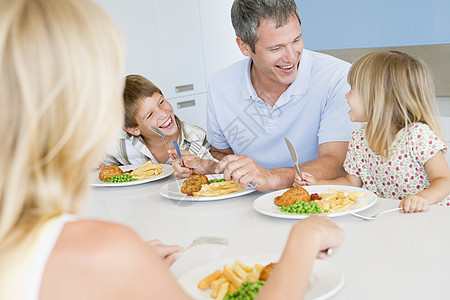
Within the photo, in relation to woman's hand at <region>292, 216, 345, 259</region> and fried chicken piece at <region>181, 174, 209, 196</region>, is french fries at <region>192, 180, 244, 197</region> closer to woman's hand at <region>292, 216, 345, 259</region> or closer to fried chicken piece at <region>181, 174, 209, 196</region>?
fried chicken piece at <region>181, 174, 209, 196</region>

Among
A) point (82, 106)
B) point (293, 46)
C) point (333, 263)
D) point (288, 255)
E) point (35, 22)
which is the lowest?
point (333, 263)

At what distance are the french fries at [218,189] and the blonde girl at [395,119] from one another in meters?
0.29

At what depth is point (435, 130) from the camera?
1978 millimetres

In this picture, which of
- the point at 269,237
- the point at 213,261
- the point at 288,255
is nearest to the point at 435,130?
the point at 269,237

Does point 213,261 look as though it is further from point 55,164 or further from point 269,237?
point 55,164

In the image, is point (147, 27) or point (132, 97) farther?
point (147, 27)

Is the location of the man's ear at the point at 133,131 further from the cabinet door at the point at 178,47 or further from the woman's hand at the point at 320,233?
the woman's hand at the point at 320,233

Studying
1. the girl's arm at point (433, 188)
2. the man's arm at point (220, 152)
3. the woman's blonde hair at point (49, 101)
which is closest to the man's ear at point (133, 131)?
the man's arm at point (220, 152)

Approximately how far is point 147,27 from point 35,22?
11.3 feet

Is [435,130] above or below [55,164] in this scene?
below

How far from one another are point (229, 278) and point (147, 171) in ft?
4.04

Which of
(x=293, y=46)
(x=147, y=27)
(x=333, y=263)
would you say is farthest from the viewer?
(x=147, y=27)

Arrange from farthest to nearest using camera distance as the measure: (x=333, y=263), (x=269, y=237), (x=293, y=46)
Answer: (x=293, y=46), (x=269, y=237), (x=333, y=263)

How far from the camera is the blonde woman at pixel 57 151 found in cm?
69
